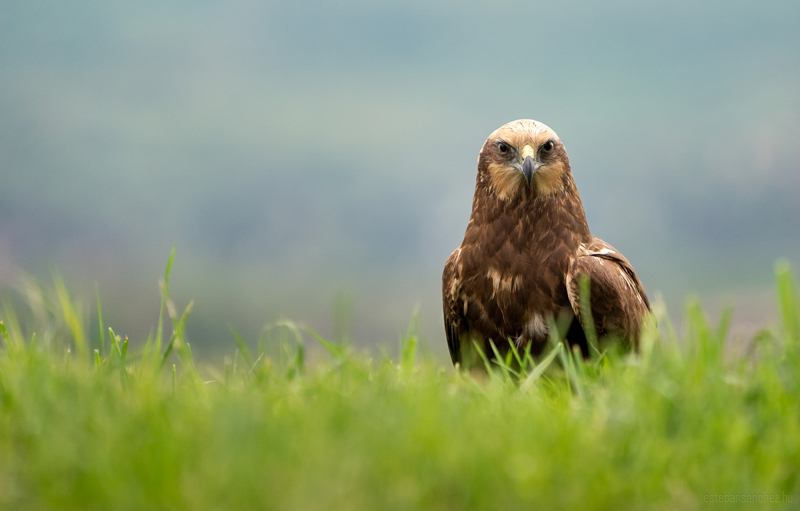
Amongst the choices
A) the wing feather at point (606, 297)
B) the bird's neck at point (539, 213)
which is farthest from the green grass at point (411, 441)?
the bird's neck at point (539, 213)

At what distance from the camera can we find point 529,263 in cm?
477

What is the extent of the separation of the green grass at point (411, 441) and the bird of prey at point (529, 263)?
1769mm

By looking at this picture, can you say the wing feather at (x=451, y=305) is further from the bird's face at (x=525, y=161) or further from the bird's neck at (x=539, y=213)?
the bird's face at (x=525, y=161)

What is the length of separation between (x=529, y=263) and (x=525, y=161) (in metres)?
0.69

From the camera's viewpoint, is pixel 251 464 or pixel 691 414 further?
pixel 691 414

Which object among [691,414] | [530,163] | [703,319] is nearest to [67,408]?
[691,414]

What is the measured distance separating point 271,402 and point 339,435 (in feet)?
1.30

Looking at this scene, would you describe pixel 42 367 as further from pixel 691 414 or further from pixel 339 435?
pixel 691 414

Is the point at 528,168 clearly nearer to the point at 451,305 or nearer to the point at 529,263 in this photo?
the point at 529,263

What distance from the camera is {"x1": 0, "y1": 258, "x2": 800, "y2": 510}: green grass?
1.88 metres

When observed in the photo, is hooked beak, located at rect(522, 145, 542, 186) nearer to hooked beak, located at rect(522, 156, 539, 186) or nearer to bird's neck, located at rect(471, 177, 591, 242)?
hooked beak, located at rect(522, 156, 539, 186)

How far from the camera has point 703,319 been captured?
2.85 m

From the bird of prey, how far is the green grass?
1.77 m

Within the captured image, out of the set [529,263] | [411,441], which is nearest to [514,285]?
[529,263]
